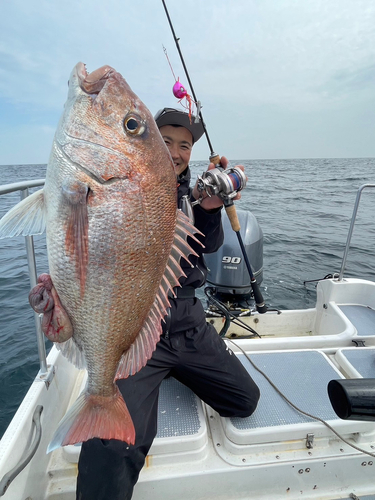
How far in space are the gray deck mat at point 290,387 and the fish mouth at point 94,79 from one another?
2220 millimetres

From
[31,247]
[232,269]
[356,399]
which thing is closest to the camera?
[356,399]

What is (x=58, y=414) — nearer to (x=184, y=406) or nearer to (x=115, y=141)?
(x=184, y=406)

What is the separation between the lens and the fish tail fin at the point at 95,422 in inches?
55.4

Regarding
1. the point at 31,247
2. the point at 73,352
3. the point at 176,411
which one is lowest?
the point at 176,411

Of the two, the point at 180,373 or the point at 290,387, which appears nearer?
the point at 180,373

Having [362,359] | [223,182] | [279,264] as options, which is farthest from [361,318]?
[279,264]

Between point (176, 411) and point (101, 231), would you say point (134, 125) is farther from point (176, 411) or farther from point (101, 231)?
point (176, 411)

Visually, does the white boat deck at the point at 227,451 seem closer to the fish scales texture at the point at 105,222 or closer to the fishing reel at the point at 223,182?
the fish scales texture at the point at 105,222

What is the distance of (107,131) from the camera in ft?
4.29

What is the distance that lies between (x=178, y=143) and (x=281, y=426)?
7.44 ft

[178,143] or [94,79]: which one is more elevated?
[94,79]

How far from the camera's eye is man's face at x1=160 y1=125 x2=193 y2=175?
2516 millimetres

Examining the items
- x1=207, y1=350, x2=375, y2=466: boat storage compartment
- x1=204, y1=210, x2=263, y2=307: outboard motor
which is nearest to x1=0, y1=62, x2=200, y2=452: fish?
x1=207, y1=350, x2=375, y2=466: boat storage compartment

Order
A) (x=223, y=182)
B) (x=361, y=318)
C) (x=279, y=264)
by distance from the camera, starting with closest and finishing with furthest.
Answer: (x=223, y=182), (x=361, y=318), (x=279, y=264)
